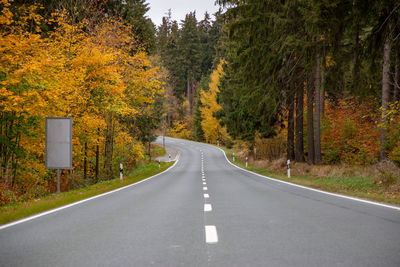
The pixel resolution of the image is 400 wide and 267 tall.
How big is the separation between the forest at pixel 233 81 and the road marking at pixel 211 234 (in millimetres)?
7977

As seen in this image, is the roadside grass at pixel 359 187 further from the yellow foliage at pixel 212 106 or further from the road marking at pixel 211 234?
the yellow foliage at pixel 212 106

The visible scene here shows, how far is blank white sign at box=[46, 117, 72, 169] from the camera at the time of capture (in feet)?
42.0

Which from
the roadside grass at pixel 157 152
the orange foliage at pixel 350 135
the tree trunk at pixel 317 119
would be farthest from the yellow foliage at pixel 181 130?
the tree trunk at pixel 317 119

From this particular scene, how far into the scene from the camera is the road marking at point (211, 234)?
14.8 feet

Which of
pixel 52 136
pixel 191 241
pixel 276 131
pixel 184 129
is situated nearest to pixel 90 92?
pixel 52 136

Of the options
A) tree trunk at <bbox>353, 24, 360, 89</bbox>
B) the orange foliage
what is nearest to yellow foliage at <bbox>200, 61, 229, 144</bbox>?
the orange foliage

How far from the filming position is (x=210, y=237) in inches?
186

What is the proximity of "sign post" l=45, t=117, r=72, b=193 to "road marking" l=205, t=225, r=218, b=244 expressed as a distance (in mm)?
9175

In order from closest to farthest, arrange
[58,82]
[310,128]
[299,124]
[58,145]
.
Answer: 1. [58,145]
2. [58,82]
3. [310,128]
4. [299,124]

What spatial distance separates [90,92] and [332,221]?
53.1 ft

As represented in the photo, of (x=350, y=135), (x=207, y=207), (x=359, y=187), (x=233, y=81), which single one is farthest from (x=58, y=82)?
(x=233, y=81)

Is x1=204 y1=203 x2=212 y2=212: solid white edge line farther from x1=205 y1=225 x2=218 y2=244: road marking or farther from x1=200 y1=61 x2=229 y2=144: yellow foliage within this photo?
x1=200 y1=61 x2=229 y2=144: yellow foliage

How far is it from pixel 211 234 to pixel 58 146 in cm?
998

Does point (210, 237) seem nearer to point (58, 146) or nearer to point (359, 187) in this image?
point (359, 187)
